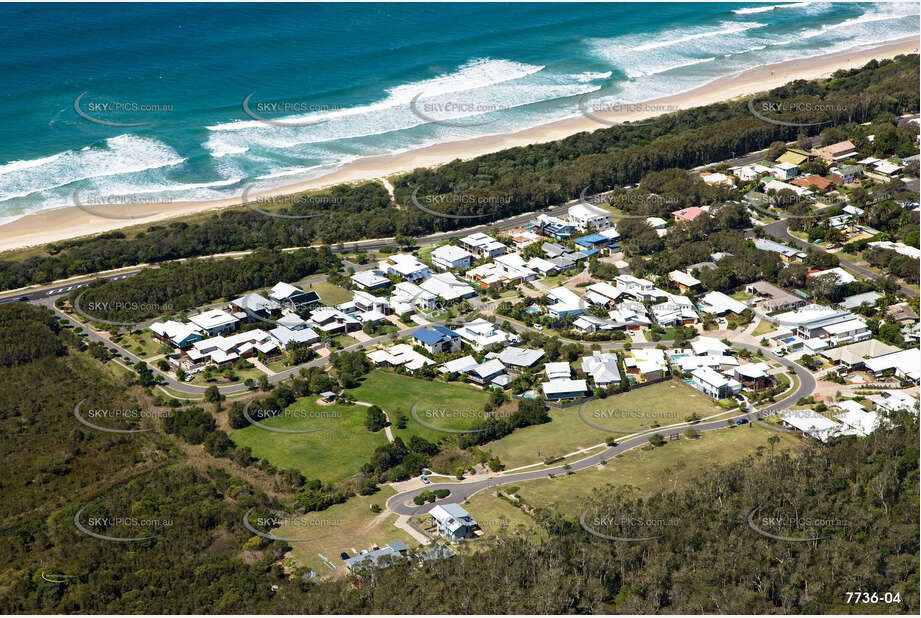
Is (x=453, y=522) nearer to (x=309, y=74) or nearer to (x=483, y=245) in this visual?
(x=483, y=245)

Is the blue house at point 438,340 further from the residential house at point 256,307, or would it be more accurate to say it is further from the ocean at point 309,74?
the ocean at point 309,74

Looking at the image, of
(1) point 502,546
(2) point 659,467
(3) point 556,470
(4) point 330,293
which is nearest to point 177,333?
(4) point 330,293

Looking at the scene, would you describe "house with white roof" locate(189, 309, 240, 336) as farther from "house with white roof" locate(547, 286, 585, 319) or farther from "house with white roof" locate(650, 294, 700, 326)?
"house with white roof" locate(650, 294, 700, 326)

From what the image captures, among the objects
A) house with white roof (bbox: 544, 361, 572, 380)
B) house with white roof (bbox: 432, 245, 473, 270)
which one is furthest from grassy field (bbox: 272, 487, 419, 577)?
house with white roof (bbox: 432, 245, 473, 270)

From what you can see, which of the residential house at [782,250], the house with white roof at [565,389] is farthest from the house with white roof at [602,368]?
the residential house at [782,250]

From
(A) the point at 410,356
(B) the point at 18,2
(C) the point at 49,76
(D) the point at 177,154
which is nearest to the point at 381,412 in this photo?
(A) the point at 410,356

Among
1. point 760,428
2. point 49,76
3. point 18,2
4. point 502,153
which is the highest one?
point 18,2

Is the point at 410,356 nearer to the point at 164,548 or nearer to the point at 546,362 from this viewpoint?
the point at 546,362
